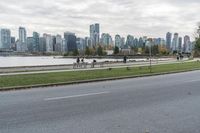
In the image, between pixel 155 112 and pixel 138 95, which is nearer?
pixel 155 112

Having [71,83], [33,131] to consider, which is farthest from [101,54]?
[33,131]

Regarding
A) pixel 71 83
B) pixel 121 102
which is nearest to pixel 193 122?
pixel 121 102

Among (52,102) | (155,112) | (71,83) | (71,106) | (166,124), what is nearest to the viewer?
(166,124)

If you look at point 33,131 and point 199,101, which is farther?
point 199,101

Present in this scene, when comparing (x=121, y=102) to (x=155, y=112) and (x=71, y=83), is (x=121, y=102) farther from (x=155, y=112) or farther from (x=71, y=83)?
(x=71, y=83)

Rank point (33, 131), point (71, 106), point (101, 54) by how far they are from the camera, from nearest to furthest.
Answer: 1. point (33, 131)
2. point (71, 106)
3. point (101, 54)

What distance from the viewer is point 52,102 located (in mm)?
10500

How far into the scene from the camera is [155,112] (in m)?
8.88

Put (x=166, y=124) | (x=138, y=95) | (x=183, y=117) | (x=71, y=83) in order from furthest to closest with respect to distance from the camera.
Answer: (x=71, y=83) < (x=138, y=95) < (x=183, y=117) < (x=166, y=124)

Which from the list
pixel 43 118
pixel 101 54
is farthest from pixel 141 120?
pixel 101 54

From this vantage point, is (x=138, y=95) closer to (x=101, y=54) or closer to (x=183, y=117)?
(x=183, y=117)

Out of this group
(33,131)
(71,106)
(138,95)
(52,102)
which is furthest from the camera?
(138,95)

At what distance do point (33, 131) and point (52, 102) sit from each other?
12.6 feet

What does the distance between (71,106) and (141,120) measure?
2.63m
